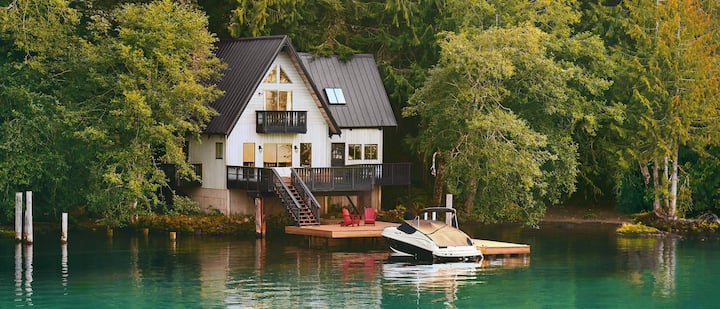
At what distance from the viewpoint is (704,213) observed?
83.1 m


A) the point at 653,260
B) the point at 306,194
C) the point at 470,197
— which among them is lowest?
the point at 653,260

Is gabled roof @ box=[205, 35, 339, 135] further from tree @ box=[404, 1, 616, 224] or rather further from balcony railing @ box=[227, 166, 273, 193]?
tree @ box=[404, 1, 616, 224]

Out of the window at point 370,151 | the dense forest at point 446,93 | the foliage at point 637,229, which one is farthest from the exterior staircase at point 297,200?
the foliage at point 637,229

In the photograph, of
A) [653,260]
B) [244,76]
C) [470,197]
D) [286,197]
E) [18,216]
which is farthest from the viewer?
[470,197]

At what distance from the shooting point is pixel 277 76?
81.1 m

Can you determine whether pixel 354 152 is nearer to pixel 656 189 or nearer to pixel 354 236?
pixel 354 236

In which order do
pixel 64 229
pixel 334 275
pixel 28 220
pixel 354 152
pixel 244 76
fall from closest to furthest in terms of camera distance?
pixel 334 275
pixel 28 220
pixel 64 229
pixel 244 76
pixel 354 152

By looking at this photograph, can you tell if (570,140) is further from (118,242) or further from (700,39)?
(118,242)

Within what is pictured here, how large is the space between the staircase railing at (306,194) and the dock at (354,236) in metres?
0.89

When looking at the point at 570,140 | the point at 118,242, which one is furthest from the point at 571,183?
the point at 118,242

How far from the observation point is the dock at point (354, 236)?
Result: 72.2m

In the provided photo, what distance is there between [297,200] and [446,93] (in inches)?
363

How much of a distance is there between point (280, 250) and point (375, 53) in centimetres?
1959

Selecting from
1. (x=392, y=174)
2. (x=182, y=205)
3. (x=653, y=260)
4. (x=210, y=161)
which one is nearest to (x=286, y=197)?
(x=182, y=205)
